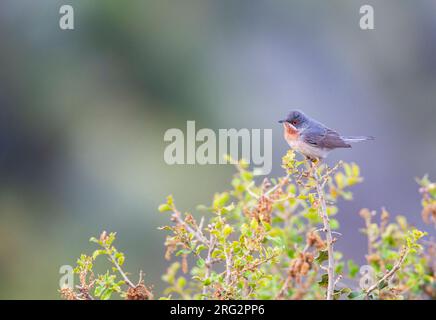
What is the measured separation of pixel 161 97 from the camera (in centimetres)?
759

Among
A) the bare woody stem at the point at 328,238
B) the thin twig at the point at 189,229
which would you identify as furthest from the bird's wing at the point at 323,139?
the thin twig at the point at 189,229

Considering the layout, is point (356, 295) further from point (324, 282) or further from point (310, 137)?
point (310, 137)

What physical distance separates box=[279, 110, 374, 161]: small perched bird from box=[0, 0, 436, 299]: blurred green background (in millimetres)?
2834

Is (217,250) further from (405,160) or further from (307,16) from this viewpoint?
(307,16)

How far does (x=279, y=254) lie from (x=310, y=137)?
4.49 ft

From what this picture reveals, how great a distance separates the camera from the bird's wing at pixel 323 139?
11.3 feet

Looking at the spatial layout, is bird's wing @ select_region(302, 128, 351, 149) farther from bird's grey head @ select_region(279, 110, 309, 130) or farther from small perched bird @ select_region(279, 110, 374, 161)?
bird's grey head @ select_region(279, 110, 309, 130)

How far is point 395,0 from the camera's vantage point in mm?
7832

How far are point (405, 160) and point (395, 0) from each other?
87.1 inches

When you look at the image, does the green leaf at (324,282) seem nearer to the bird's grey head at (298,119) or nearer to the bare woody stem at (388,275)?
the bare woody stem at (388,275)

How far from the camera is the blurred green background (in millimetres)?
6828

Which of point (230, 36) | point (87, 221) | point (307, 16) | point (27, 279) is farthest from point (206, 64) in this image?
point (27, 279)
